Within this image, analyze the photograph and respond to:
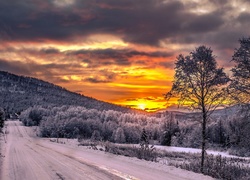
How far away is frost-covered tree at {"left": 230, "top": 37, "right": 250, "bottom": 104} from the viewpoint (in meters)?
20.2

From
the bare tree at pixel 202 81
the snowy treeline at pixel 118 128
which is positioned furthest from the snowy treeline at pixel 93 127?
the bare tree at pixel 202 81

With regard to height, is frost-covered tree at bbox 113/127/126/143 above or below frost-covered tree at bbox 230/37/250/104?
below

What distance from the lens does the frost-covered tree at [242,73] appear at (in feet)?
66.4

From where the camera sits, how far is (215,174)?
52.1ft

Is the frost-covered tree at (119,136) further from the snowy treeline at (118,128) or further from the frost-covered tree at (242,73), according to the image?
the frost-covered tree at (242,73)

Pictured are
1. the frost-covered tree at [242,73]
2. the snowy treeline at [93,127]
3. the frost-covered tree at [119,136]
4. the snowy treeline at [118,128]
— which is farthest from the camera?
the snowy treeline at [93,127]

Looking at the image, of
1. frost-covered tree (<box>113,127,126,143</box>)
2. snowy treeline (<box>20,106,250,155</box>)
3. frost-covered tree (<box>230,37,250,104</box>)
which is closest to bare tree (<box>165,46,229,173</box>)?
frost-covered tree (<box>230,37,250,104</box>)

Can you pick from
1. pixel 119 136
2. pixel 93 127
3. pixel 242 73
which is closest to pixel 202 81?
pixel 242 73

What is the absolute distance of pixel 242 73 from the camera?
20.4m

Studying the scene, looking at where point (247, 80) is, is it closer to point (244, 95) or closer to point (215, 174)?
point (244, 95)

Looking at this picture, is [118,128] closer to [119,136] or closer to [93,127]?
[119,136]

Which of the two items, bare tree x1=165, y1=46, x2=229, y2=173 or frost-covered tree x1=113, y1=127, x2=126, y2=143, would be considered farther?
frost-covered tree x1=113, y1=127, x2=126, y2=143

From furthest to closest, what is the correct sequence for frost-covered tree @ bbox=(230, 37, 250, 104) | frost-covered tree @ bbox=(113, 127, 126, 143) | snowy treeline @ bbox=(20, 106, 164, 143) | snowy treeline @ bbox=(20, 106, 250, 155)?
snowy treeline @ bbox=(20, 106, 164, 143) < frost-covered tree @ bbox=(113, 127, 126, 143) < snowy treeline @ bbox=(20, 106, 250, 155) < frost-covered tree @ bbox=(230, 37, 250, 104)

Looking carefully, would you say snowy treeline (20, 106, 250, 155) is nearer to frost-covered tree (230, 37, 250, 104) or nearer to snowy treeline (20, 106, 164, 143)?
snowy treeline (20, 106, 164, 143)
